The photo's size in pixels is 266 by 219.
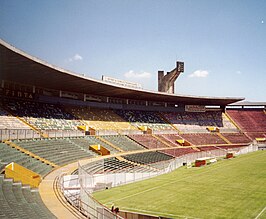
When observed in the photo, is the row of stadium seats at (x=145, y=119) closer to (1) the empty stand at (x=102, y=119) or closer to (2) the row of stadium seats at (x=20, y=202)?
(1) the empty stand at (x=102, y=119)

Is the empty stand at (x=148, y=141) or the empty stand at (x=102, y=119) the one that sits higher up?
the empty stand at (x=102, y=119)

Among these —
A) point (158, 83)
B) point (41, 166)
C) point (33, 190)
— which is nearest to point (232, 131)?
point (158, 83)

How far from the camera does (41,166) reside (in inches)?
1016

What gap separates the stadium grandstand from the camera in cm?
1797

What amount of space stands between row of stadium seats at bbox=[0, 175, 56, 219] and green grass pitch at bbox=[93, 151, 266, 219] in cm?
719

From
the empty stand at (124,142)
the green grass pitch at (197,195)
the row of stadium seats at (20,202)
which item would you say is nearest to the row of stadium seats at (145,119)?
the empty stand at (124,142)

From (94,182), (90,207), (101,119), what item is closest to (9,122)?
(94,182)

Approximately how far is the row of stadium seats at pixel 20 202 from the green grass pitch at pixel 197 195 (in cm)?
719

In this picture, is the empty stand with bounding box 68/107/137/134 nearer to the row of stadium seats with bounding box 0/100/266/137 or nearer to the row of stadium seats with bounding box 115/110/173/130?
the row of stadium seats with bounding box 0/100/266/137

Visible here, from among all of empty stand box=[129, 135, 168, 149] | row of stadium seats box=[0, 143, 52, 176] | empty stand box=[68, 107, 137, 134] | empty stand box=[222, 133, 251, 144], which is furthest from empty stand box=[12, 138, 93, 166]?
empty stand box=[222, 133, 251, 144]

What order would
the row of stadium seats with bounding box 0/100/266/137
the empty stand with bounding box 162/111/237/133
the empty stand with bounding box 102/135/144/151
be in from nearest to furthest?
1. the row of stadium seats with bounding box 0/100/266/137
2. the empty stand with bounding box 102/135/144/151
3. the empty stand with bounding box 162/111/237/133

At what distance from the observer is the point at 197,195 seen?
2420 cm

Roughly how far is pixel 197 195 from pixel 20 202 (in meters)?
14.4

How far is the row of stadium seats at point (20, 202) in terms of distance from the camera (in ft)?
41.1
